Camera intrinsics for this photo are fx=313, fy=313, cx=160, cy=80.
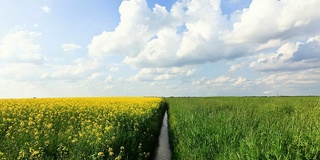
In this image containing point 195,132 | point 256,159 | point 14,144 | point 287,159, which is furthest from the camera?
point 195,132

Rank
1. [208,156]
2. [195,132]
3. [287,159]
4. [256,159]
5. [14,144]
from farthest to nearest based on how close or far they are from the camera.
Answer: [195,132] < [208,156] < [14,144] < [256,159] < [287,159]

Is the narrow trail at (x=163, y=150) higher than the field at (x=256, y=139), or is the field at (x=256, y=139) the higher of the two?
the field at (x=256, y=139)

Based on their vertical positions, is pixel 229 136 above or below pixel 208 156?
above

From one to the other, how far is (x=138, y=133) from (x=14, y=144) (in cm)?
456

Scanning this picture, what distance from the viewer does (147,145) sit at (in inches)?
531

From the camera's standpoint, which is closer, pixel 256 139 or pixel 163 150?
pixel 256 139

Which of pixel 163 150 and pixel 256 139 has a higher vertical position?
pixel 256 139

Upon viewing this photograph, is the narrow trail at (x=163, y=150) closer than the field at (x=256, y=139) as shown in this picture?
No

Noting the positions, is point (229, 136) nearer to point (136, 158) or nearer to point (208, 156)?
point (208, 156)

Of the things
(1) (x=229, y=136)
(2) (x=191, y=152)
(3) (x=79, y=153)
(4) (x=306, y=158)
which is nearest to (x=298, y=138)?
(4) (x=306, y=158)

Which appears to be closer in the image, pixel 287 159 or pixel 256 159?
pixel 287 159

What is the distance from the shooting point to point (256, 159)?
7016 mm

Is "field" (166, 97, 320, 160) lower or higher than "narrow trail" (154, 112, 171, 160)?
higher

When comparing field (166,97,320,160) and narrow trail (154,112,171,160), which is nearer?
field (166,97,320,160)
